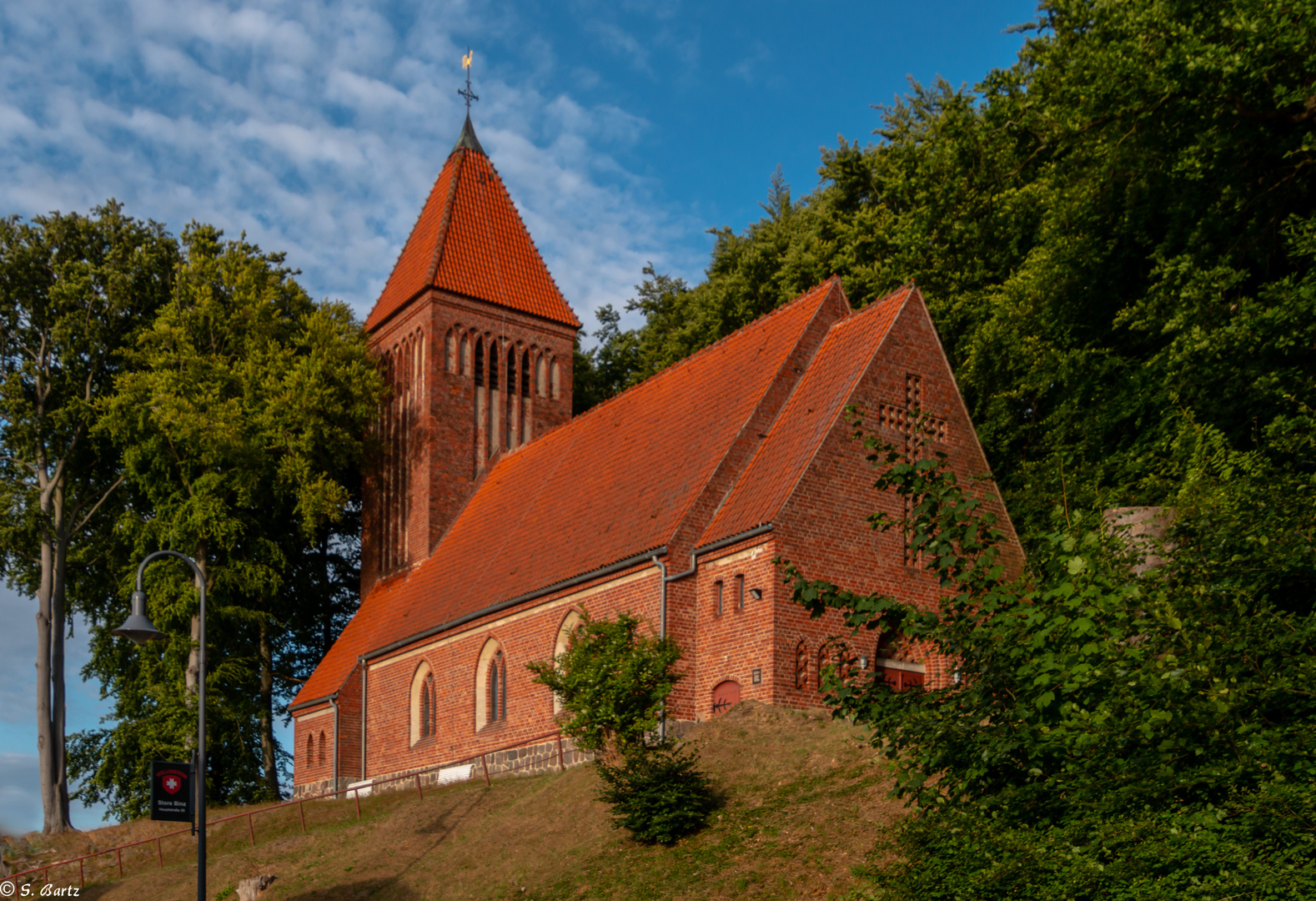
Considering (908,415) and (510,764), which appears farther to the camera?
(510,764)

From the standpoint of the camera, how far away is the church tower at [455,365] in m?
35.8

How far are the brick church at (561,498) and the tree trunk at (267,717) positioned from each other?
1821mm

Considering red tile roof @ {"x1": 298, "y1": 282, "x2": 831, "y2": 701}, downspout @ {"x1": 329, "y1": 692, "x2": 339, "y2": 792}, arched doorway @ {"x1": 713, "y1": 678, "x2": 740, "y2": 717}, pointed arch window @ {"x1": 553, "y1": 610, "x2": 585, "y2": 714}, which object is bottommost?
downspout @ {"x1": 329, "y1": 692, "x2": 339, "y2": 792}

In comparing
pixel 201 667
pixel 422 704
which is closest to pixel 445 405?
pixel 422 704

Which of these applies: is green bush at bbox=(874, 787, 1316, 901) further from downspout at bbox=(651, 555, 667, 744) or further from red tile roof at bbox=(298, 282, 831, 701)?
red tile roof at bbox=(298, 282, 831, 701)

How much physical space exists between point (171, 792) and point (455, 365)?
22.3 m

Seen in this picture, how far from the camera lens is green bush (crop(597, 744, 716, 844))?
650 inches

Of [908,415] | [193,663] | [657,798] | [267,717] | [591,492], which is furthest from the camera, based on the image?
[267,717]

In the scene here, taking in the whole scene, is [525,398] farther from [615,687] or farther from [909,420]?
[615,687]

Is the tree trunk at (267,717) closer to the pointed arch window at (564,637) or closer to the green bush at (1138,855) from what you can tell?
the pointed arch window at (564,637)

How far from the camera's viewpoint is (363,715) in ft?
109

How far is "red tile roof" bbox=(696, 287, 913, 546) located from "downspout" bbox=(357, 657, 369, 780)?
13567 millimetres

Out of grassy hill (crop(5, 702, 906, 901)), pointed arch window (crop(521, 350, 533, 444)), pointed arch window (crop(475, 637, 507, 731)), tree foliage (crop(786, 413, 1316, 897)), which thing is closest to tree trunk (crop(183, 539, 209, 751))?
grassy hill (crop(5, 702, 906, 901))

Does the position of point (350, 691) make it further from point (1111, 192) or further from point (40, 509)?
point (1111, 192)
